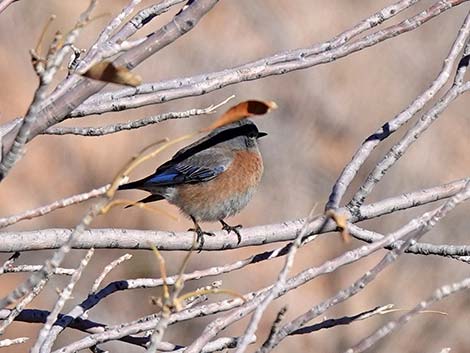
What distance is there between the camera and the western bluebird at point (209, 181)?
502cm

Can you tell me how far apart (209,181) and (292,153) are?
15.7ft

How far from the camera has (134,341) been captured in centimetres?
265

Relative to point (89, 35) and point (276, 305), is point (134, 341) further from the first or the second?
point (89, 35)

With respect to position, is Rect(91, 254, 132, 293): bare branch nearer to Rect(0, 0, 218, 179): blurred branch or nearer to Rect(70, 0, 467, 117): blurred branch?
Rect(70, 0, 467, 117): blurred branch

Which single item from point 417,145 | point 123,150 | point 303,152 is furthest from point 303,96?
point 123,150

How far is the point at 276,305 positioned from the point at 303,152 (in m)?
1.74

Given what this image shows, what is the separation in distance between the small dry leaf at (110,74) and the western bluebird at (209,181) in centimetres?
323

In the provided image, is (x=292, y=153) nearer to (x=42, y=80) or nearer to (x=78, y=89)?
(x=78, y=89)

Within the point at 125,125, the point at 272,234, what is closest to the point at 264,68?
the point at 125,125

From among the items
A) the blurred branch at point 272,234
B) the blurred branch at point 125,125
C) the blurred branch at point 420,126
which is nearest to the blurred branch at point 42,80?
the blurred branch at point 272,234

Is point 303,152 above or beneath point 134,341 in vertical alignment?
above

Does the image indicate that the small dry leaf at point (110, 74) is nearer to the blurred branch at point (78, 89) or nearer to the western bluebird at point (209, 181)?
the blurred branch at point (78, 89)

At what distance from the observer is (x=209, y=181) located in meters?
5.08

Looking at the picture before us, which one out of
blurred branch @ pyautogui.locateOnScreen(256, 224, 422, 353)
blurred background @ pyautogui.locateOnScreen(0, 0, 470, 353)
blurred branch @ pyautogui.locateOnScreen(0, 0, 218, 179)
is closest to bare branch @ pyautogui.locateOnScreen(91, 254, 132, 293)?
blurred branch @ pyautogui.locateOnScreen(0, 0, 218, 179)
